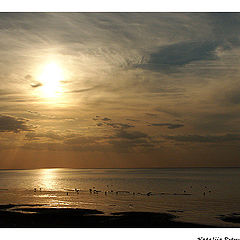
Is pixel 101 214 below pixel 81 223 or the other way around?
the other way around

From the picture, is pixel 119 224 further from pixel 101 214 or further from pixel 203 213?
pixel 203 213

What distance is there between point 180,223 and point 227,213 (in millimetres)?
13694

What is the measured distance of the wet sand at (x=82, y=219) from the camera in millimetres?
42312

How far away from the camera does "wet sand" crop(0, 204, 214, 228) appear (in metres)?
42.3

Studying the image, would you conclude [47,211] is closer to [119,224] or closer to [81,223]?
[81,223]

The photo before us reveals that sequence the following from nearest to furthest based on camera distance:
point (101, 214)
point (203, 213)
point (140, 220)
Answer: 1. point (140, 220)
2. point (101, 214)
3. point (203, 213)

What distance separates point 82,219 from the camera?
46562 mm

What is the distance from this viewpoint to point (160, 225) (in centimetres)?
4294

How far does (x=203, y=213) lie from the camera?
180ft

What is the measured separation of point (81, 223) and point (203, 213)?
2303 centimetres
